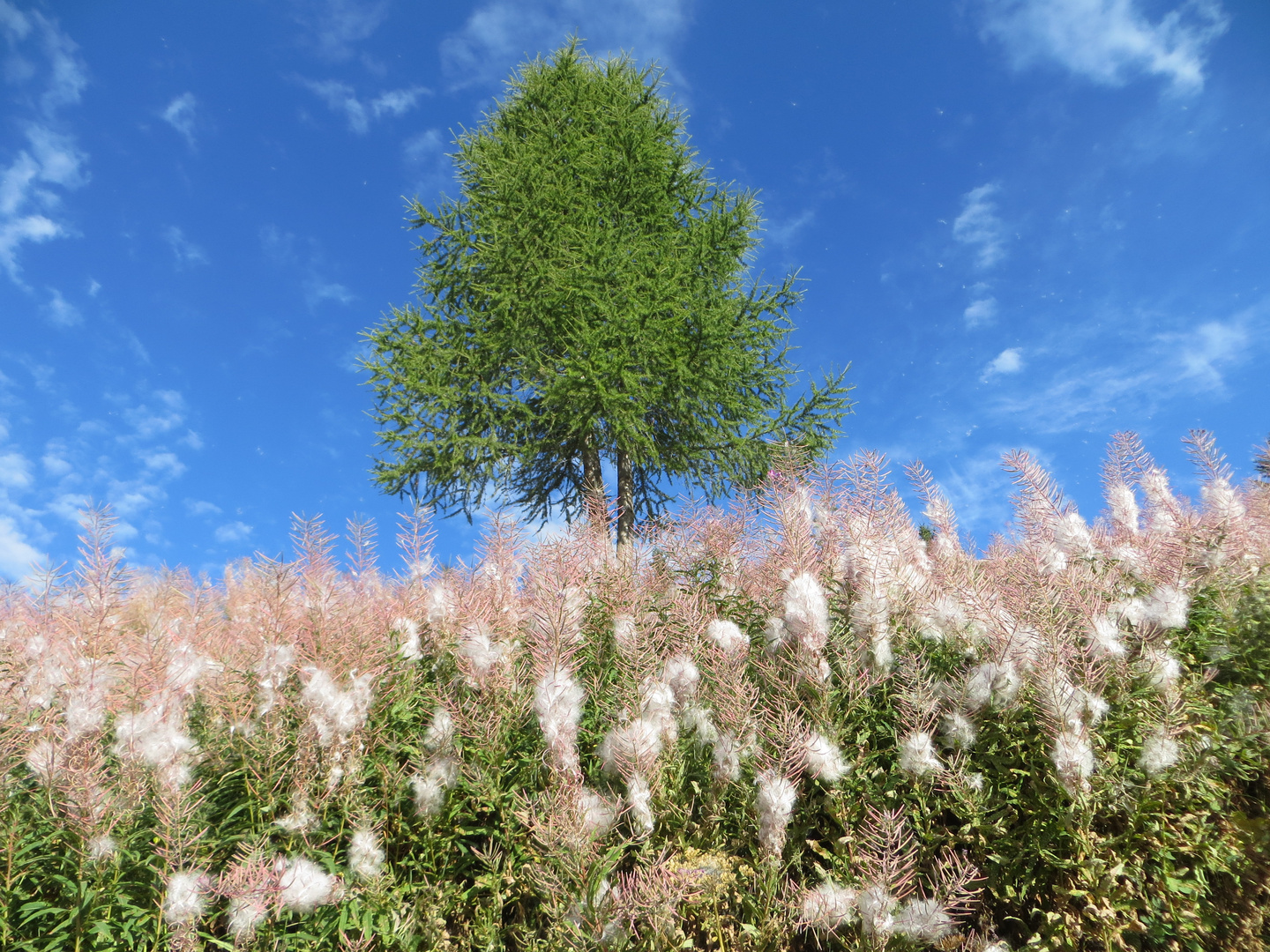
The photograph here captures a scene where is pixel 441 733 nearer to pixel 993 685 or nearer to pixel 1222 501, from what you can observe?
pixel 993 685

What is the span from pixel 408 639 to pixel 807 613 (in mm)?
1874

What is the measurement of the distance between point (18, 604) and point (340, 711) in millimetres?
3579

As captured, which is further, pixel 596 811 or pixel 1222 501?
pixel 1222 501

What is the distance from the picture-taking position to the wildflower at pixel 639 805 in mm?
2223

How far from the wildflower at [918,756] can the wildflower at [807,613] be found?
0.44m

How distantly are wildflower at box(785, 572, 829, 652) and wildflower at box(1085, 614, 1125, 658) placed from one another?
1.06 meters

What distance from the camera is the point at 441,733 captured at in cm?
257

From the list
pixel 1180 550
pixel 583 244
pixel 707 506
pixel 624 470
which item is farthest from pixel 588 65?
pixel 1180 550

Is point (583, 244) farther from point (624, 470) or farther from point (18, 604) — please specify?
point (18, 604)

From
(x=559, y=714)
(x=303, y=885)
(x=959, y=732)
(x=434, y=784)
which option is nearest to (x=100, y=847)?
(x=303, y=885)

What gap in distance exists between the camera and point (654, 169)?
47.8ft

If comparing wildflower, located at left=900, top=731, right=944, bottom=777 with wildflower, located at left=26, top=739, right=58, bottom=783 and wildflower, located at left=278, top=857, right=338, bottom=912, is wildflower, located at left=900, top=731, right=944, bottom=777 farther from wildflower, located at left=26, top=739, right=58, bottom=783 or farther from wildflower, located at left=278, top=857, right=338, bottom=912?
wildflower, located at left=26, top=739, right=58, bottom=783

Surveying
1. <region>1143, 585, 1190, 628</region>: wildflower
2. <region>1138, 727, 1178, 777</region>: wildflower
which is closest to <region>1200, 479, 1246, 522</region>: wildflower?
<region>1143, 585, 1190, 628</region>: wildflower

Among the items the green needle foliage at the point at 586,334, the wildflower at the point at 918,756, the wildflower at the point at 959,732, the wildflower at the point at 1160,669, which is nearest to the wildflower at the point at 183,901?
the wildflower at the point at 918,756
